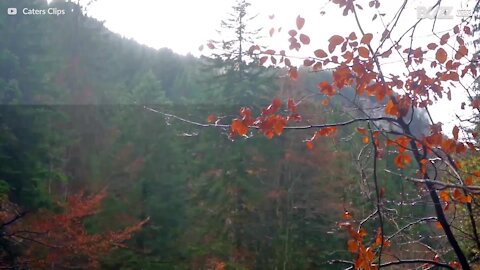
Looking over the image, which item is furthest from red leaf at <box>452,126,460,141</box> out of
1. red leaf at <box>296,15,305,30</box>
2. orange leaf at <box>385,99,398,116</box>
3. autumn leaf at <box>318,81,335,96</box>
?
red leaf at <box>296,15,305,30</box>

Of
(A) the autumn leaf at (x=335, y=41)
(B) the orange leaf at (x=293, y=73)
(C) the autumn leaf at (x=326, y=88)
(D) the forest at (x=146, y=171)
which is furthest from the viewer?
(D) the forest at (x=146, y=171)

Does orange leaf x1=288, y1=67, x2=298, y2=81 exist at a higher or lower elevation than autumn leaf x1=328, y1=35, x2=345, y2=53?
lower

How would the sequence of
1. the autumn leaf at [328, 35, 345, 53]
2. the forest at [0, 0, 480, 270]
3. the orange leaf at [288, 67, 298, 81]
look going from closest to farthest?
the autumn leaf at [328, 35, 345, 53] < the orange leaf at [288, 67, 298, 81] < the forest at [0, 0, 480, 270]

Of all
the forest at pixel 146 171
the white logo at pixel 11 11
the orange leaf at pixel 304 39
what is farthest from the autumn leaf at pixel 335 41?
the white logo at pixel 11 11

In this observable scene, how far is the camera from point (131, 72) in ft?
93.7

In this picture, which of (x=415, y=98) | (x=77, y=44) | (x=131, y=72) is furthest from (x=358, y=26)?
(x=131, y=72)

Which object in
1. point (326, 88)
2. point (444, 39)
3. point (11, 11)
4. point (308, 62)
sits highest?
point (11, 11)

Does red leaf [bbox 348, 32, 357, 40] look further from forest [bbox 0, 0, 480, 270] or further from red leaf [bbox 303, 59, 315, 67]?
forest [bbox 0, 0, 480, 270]

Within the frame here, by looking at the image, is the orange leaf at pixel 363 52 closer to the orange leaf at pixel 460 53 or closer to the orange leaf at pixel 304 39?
the orange leaf at pixel 304 39

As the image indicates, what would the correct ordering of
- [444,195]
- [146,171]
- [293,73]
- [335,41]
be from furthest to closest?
1. [146,171]
2. [444,195]
3. [293,73]
4. [335,41]

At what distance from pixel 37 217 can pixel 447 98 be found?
9.99 m

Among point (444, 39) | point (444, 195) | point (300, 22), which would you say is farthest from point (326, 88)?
point (444, 195)

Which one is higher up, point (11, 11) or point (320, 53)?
point (11, 11)

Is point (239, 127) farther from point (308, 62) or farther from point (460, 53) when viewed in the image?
point (460, 53)
